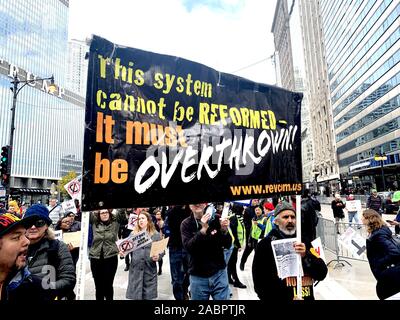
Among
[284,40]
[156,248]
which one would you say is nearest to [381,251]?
[156,248]

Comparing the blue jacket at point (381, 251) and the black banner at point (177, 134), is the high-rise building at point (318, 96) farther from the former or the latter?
the black banner at point (177, 134)

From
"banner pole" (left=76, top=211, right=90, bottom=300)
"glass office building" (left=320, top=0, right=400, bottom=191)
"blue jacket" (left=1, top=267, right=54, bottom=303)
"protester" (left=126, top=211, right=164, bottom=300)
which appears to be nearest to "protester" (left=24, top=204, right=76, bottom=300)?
"blue jacket" (left=1, top=267, right=54, bottom=303)

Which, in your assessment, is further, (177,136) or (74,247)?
(74,247)

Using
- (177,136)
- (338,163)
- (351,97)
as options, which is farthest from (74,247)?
(338,163)

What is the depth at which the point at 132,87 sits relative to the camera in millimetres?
2328

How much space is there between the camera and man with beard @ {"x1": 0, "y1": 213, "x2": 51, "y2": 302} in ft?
6.51

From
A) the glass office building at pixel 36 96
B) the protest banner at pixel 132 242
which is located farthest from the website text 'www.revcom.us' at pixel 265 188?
the glass office building at pixel 36 96

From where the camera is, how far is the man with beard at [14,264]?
1983 mm

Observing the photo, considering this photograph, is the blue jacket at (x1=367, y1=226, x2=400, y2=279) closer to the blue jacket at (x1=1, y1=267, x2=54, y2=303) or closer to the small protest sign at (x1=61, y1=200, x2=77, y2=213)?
the blue jacket at (x1=1, y1=267, x2=54, y2=303)

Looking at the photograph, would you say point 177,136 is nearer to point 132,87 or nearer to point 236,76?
point 132,87

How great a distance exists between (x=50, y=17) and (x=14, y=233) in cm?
11213

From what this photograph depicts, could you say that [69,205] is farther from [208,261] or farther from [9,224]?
[9,224]

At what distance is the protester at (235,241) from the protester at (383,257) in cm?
326

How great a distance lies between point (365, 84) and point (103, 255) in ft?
188
